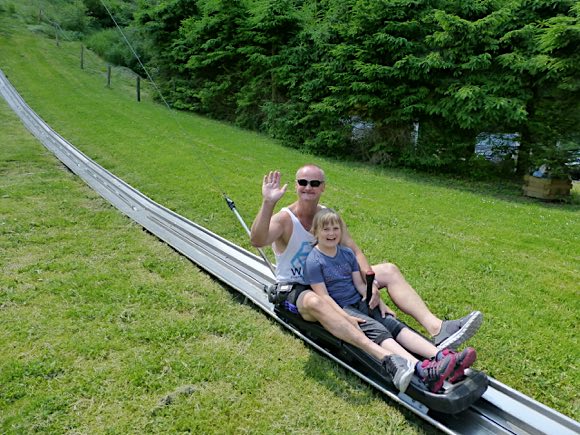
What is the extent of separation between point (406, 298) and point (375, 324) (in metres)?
0.38

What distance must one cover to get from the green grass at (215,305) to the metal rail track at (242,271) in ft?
0.43

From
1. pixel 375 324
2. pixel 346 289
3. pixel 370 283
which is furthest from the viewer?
pixel 346 289

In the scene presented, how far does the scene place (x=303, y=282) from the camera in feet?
9.56

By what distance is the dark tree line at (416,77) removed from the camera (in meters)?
7.66

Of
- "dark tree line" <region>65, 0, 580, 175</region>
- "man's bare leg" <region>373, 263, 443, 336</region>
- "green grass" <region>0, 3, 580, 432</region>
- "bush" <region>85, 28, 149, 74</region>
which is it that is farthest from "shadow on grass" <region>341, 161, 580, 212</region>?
"bush" <region>85, 28, 149, 74</region>

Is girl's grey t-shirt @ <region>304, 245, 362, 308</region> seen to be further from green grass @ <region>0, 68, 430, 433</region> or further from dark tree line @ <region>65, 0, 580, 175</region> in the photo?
dark tree line @ <region>65, 0, 580, 175</region>

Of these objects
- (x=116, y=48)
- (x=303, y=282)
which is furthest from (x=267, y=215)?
(x=116, y=48)

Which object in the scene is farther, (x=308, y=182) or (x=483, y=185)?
(x=483, y=185)

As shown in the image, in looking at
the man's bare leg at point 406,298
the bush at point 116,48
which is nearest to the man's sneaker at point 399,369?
the man's bare leg at point 406,298

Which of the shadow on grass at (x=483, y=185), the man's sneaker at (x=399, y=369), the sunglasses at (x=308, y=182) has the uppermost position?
the sunglasses at (x=308, y=182)

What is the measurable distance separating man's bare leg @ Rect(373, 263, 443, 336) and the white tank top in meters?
0.51

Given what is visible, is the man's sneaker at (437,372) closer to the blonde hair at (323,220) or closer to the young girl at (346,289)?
the young girl at (346,289)

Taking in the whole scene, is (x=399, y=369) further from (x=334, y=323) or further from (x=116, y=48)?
(x=116, y=48)

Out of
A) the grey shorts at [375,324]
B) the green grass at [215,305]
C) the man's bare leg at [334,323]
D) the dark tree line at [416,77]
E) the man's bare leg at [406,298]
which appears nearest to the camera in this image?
the green grass at [215,305]
